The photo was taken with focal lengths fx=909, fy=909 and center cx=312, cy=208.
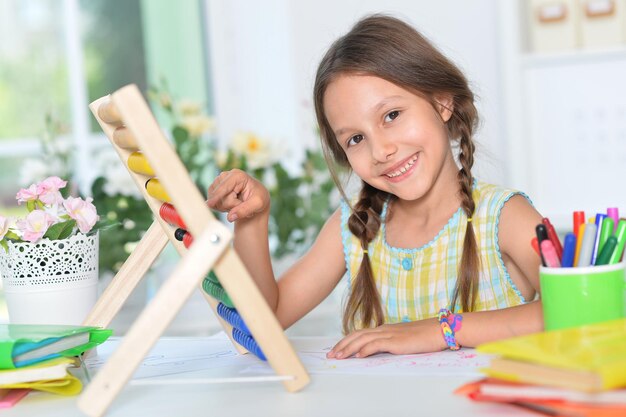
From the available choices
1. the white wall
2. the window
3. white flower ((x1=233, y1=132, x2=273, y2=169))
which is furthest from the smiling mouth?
the window

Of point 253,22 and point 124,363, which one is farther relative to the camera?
point 253,22

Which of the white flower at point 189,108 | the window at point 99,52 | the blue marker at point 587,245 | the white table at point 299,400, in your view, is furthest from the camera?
the window at point 99,52

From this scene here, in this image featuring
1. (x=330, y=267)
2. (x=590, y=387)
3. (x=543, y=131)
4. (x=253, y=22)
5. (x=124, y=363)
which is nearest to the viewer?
(x=590, y=387)

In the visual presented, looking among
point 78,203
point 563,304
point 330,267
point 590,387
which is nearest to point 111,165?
point 330,267

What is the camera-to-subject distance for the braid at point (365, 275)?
148 cm

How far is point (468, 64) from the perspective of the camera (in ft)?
8.94

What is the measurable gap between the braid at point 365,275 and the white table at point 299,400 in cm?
49

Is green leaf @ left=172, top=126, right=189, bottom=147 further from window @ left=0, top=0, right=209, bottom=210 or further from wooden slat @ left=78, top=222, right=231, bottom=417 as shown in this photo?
wooden slat @ left=78, top=222, right=231, bottom=417

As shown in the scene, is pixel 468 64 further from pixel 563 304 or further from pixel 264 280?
pixel 563 304

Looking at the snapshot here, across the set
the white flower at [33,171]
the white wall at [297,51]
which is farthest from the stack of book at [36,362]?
the white wall at [297,51]

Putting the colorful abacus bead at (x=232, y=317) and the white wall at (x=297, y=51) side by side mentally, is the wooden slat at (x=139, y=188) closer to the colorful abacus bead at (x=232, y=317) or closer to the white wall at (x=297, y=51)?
the colorful abacus bead at (x=232, y=317)

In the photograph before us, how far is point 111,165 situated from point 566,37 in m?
1.23

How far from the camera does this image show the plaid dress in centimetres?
140

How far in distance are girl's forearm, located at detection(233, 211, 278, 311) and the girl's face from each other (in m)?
0.17
